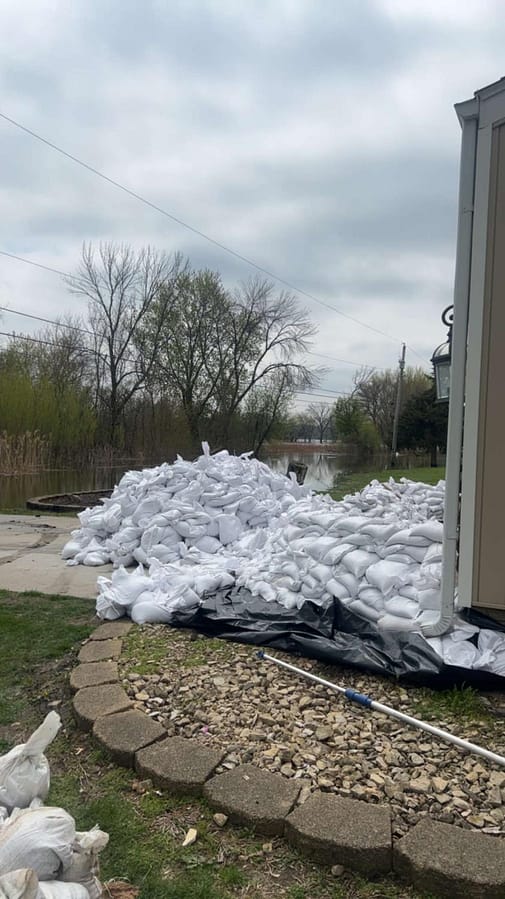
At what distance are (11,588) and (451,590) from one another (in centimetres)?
322

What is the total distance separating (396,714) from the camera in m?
2.07

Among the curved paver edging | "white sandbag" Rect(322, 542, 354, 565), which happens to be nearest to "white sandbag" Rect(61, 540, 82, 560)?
"white sandbag" Rect(322, 542, 354, 565)

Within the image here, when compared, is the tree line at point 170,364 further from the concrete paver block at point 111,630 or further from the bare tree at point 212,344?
the concrete paver block at point 111,630

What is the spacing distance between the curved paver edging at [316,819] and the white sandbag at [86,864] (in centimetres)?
47

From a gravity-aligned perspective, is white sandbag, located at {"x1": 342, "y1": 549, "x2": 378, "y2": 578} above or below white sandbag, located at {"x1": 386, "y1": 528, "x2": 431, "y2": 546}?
below

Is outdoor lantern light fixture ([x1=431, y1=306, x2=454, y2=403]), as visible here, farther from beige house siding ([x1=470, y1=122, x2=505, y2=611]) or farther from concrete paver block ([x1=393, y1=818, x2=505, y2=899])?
concrete paver block ([x1=393, y1=818, x2=505, y2=899])

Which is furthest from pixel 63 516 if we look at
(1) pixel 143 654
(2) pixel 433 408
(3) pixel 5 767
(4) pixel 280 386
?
(2) pixel 433 408

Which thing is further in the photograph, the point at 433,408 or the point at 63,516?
the point at 433,408

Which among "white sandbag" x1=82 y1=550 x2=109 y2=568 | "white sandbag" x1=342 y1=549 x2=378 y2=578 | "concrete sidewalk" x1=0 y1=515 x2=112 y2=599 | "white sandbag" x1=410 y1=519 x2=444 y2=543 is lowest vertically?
"concrete sidewalk" x1=0 y1=515 x2=112 y2=599

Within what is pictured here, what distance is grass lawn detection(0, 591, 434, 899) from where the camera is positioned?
4.52 feet

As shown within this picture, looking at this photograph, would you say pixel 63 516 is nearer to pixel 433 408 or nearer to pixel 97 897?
pixel 97 897

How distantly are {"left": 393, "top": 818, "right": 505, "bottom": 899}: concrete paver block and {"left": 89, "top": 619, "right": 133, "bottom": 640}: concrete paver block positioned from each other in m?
1.97

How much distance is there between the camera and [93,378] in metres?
22.4

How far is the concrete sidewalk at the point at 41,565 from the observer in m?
4.24
